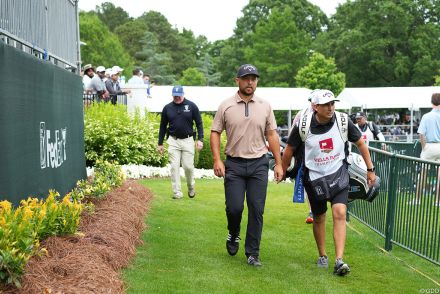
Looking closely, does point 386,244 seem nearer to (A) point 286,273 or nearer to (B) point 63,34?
(A) point 286,273

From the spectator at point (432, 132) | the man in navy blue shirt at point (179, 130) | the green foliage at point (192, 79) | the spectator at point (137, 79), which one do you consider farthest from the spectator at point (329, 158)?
the green foliage at point (192, 79)

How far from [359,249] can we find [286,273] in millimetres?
1793

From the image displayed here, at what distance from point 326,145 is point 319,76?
49701mm

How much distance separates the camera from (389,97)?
131ft

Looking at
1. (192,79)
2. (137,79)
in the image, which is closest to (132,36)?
(192,79)

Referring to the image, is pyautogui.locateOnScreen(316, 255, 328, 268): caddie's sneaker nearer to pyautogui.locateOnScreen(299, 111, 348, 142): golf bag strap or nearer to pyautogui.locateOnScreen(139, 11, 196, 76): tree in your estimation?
pyautogui.locateOnScreen(299, 111, 348, 142): golf bag strap

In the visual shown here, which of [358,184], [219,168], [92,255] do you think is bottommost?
[92,255]

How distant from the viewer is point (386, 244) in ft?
27.4

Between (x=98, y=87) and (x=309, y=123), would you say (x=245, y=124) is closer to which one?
(x=309, y=123)

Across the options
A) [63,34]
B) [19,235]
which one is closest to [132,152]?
[63,34]

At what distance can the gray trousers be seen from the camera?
715 centimetres

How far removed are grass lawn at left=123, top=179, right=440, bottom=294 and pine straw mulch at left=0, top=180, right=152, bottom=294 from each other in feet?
0.70

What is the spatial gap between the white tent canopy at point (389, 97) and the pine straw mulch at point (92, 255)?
Answer: 104 feet

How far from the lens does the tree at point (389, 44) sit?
63.9 m
